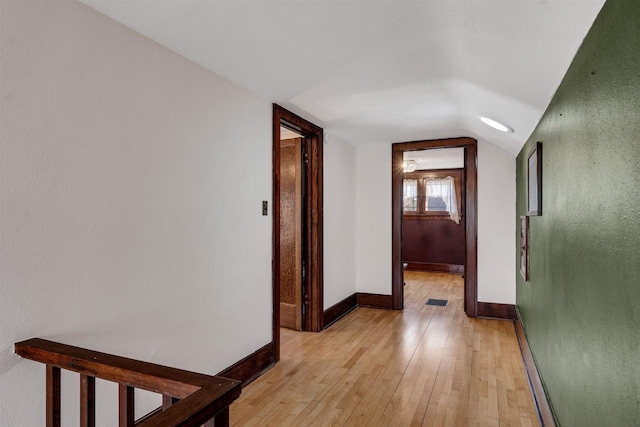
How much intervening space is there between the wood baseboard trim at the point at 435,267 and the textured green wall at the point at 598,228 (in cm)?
592

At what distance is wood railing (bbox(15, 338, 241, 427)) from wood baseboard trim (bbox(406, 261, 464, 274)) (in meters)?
7.35

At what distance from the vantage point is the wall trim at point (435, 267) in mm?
7777

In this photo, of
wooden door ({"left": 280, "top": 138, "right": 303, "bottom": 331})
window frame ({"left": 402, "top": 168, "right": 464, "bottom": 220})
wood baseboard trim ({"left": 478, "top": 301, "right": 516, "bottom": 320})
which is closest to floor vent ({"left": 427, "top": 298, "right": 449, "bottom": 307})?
wood baseboard trim ({"left": 478, "top": 301, "right": 516, "bottom": 320})

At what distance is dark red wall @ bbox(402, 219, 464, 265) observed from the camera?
309 inches

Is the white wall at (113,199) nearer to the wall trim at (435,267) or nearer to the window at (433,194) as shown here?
the wall trim at (435,267)

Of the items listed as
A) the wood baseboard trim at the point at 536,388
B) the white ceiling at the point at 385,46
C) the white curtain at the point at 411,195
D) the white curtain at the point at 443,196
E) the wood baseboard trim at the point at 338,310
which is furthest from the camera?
the white curtain at the point at 411,195

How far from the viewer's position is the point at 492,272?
4.49 metres

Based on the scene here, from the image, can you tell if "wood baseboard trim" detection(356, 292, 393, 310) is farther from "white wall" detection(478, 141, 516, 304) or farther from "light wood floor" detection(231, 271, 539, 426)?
"white wall" detection(478, 141, 516, 304)

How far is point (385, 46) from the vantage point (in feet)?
6.89

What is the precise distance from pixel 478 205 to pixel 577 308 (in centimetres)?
322

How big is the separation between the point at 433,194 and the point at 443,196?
21 cm

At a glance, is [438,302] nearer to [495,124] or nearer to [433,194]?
[495,124]

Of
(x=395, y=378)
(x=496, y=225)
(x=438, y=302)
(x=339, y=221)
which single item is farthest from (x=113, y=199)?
(x=438, y=302)

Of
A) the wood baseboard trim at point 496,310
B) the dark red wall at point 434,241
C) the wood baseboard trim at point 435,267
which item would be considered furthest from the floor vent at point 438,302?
the wood baseboard trim at point 435,267
